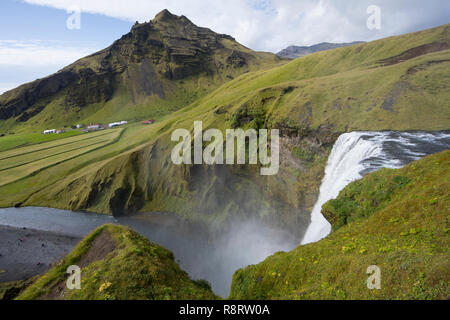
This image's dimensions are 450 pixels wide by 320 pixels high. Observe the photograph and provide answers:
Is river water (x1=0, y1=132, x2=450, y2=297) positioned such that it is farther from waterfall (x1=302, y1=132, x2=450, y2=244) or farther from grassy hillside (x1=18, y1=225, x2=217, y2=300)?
grassy hillside (x1=18, y1=225, x2=217, y2=300)

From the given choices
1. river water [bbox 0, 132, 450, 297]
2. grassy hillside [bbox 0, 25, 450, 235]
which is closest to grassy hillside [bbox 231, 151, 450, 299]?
river water [bbox 0, 132, 450, 297]

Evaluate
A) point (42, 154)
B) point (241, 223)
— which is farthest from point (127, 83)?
point (241, 223)

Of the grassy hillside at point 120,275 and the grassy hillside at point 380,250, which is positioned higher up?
the grassy hillside at point 380,250

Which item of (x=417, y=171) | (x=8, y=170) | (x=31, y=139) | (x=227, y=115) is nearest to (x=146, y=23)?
(x=31, y=139)

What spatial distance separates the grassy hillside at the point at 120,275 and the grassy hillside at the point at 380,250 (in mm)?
4911

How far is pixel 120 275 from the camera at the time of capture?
11.5 metres

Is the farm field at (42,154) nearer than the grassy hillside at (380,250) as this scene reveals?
No

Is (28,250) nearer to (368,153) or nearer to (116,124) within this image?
(368,153)

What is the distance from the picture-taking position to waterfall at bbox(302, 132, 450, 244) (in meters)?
21.2

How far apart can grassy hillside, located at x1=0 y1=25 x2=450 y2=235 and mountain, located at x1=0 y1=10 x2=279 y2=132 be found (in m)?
95.2

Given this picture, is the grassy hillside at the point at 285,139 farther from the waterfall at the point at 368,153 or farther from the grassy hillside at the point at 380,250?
the grassy hillside at the point at 380,250

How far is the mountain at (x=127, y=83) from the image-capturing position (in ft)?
534

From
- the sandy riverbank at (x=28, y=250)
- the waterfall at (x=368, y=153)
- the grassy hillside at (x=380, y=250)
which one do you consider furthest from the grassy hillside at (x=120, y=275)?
the sandy riverbank at (x=28, y=250)
